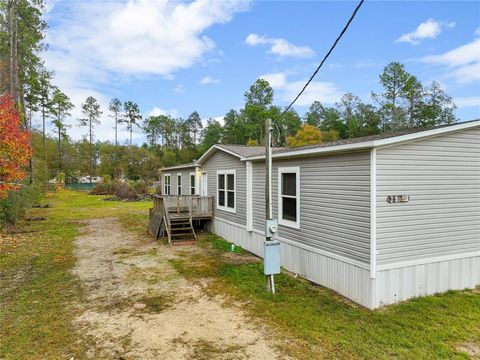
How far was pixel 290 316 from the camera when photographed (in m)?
4.55

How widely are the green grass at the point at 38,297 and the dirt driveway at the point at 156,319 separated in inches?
9.6

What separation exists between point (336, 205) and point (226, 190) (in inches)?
212

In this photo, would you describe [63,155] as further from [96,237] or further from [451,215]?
[451,215]

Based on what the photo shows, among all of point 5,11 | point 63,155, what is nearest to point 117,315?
point 5,11

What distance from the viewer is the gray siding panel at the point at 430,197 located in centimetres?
489

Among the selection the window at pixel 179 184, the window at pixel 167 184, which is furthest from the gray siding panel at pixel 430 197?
the window at pixel 167 184

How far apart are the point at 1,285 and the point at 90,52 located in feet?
42.1

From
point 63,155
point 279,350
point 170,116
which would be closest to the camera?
point 279,350

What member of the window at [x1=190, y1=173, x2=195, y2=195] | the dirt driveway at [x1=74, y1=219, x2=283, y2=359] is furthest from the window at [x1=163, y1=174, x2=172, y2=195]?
the dirt driveway at [x1=74, y1=219, x2=283, y2=359]

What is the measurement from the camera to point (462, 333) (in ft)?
13.0

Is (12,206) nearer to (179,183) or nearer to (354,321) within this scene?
(179,183)

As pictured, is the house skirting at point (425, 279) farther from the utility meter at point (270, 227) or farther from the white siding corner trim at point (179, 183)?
the white siding corner trim at point (179, 183)

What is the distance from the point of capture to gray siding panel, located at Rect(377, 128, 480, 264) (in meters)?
4.89

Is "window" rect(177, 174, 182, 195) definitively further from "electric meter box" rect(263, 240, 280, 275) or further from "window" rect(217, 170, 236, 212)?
"electric meter box" rect(263, 240, 280, 275)
